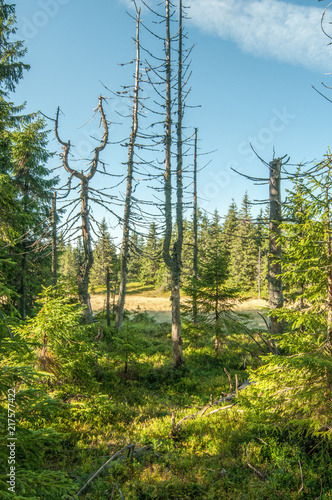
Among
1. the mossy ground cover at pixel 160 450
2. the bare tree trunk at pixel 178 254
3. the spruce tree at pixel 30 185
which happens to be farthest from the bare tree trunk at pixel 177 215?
the spruce tree at pixel 30 185

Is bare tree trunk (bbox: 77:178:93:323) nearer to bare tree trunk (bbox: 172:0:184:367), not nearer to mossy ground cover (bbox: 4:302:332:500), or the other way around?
mossy ground cover (bbox: 4:302:332:500)

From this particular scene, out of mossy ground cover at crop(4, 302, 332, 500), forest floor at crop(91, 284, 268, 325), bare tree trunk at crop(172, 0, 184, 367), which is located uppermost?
bare tree trunk at crop(172, 0, 184, 367)

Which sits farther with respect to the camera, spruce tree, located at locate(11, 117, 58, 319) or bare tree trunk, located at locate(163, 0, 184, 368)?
spruce tree, located at locate(11, 117, 58, 319)

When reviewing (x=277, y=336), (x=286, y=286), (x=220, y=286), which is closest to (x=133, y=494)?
(x=277, y=336)

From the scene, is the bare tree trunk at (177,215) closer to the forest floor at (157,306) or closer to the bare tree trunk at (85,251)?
the bare tree trunk at (85,251)

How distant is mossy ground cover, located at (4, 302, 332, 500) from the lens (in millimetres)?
4551

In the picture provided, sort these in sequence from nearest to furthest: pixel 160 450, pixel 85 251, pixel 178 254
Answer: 1. pixel 160 450
2. pixel 85 251
3. pixel 178 254

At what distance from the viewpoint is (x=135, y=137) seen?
1592cm

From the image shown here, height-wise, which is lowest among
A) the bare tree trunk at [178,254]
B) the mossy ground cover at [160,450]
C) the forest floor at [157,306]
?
the forest floor at [157,306]

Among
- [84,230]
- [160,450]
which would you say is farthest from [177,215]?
[160,450]

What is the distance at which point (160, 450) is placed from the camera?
19.0 ft

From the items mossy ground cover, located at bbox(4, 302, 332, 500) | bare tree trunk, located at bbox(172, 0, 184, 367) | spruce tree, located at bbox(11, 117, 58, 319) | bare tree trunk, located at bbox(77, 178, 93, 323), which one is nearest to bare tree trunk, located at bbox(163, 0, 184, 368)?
bare tree trunk, located at bbox(172, 0, 184, 367)

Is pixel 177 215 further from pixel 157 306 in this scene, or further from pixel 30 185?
pixel 157 306

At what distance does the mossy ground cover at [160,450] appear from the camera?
14.9 feet
